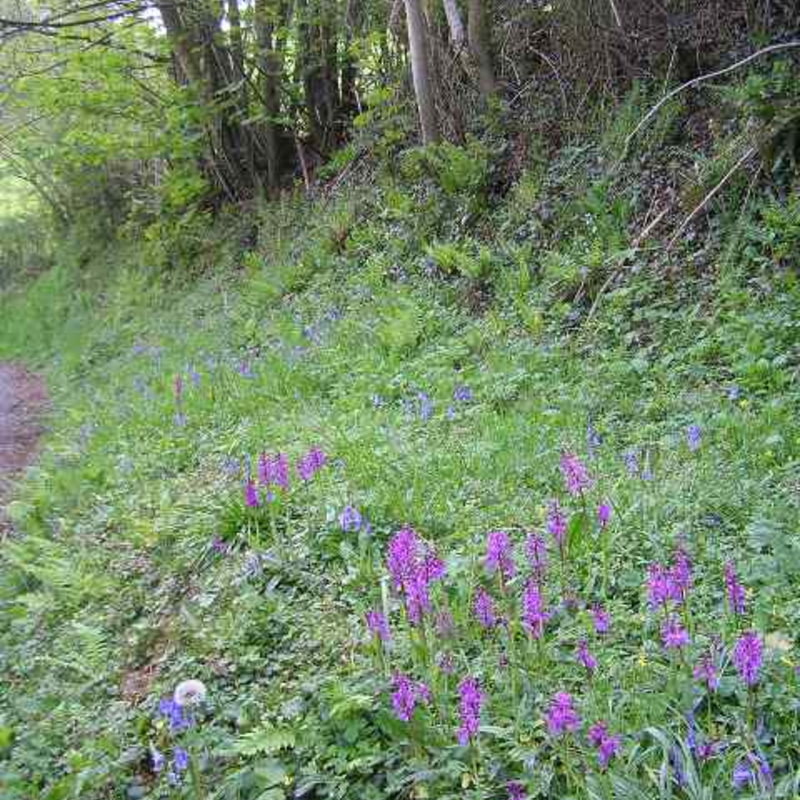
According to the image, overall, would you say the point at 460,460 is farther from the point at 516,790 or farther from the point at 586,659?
the point at 516,790

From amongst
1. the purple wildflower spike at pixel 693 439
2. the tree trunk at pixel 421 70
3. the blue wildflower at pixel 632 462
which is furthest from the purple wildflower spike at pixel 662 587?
the tree trunk at pixel 421 70

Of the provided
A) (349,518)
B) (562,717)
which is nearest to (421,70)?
(349,518)

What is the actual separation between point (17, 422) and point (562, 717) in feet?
33.4

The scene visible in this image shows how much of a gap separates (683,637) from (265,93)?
41.8 ft

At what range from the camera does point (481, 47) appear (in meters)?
9.63

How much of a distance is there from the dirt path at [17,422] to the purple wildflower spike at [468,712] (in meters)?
5.22

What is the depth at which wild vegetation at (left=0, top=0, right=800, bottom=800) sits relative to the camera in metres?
2.75

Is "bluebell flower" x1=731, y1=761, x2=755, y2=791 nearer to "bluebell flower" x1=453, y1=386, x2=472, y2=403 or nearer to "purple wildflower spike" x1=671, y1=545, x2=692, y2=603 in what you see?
"purple wildflower spike" x1=671, y1=545, x2=692, y2=603

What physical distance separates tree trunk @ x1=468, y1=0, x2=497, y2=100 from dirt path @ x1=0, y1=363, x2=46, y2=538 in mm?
6621

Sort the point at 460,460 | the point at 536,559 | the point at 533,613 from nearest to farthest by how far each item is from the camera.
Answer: the point at 533,613 < the point at 536,559 < the point at 460,460

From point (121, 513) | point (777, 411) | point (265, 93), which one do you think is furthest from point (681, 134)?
point (265, 93)

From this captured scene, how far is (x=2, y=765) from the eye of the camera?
11.5 feet

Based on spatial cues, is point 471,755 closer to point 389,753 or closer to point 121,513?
point 389,753

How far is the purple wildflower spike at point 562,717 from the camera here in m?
2.38
